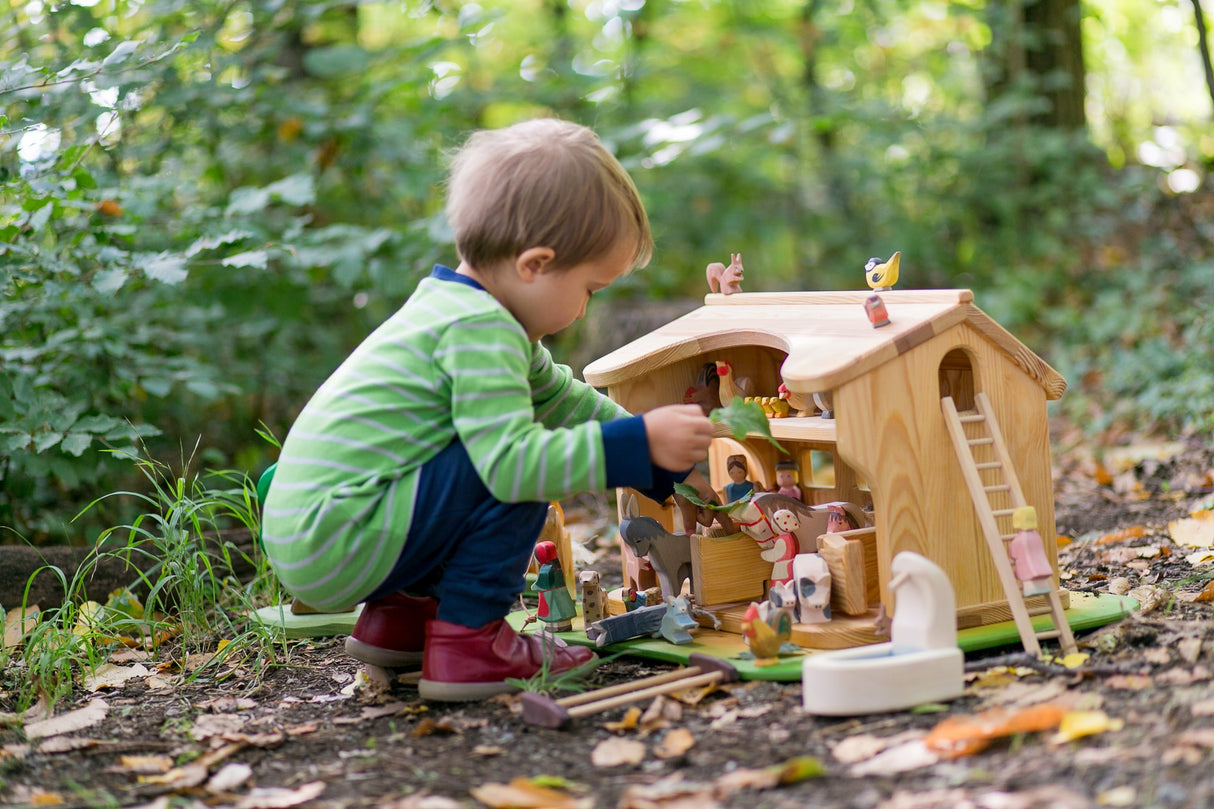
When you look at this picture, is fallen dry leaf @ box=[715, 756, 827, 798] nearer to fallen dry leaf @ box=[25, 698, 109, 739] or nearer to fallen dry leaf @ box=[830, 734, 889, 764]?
fallen dry leaf @ box=[830, 734, 889, 764]

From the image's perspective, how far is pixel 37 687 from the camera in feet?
7.42

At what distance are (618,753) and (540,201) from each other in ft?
3.44

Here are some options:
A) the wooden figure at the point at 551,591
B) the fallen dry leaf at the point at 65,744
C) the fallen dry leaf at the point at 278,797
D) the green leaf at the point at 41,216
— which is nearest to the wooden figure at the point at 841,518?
the wooden figure at the point at 551,591

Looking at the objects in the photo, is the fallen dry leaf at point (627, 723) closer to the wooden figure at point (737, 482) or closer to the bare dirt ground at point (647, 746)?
the bare dirt ground at point (647, 746)

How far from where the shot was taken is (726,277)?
9.34 feet

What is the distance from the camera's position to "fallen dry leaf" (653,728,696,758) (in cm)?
176

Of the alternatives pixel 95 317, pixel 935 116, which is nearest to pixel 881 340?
pixel 95 317

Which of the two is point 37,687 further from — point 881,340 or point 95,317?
point 881,340

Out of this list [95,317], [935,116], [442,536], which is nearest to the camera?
[442,536]

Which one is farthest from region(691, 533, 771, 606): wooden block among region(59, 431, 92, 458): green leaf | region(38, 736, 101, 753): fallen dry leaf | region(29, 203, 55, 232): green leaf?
→ region(29, 203, 55, 232): green leaf

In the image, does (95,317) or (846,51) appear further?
(846,51)

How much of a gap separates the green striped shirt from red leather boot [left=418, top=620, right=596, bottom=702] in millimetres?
178

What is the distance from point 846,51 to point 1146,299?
12.8 feet

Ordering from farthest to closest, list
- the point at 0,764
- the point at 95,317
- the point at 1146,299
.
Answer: the point at 1146,299 < the point at 95,317 < the point at 0,764
